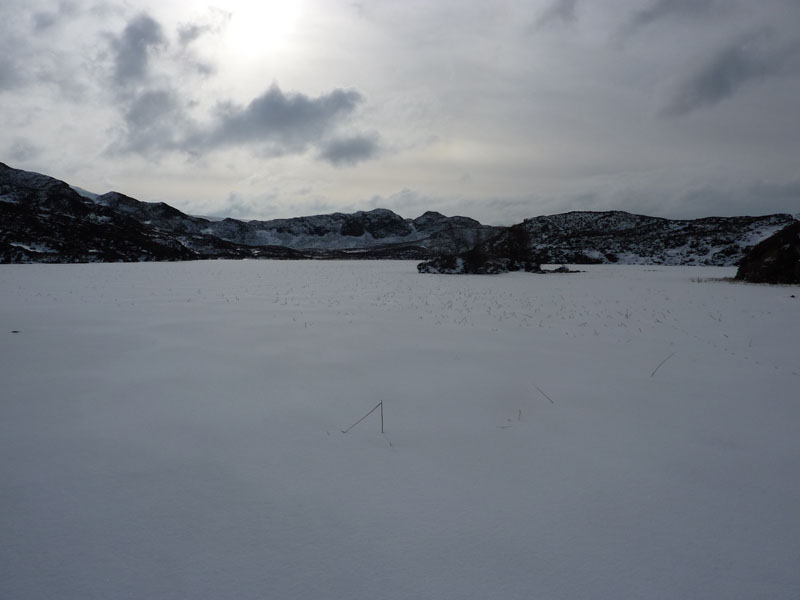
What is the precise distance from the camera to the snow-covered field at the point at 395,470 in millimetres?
2289

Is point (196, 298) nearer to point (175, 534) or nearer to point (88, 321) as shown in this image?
point (88, 321)

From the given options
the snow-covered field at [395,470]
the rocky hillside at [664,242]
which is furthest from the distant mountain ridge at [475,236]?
the snow-covered field at [395,470]

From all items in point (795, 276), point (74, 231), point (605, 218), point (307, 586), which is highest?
point (605, 218)

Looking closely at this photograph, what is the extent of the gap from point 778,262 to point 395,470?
2330cm

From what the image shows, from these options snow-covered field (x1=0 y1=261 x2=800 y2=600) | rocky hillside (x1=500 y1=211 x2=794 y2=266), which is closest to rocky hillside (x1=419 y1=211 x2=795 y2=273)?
rocky hillside (x1=500 y1=211 x2=794 y2=266)

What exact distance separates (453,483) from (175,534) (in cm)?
186

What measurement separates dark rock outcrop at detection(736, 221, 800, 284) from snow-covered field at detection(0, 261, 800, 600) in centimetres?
1512

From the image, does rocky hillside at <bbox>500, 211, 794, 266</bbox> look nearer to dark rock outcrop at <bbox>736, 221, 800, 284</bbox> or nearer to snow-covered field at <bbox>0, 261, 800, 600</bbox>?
dark rock outcrop at <bbox>736, 221, 800, 284</bbox>

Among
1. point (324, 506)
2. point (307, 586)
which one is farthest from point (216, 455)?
point (307, 586)

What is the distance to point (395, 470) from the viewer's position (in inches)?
131

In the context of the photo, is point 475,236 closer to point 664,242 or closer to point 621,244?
point 621,244

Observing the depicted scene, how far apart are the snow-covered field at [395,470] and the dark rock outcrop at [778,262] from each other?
15.1 m

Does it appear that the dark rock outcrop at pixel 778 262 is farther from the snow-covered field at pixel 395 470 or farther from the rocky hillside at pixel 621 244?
the snow-covered field at pixel 395 470

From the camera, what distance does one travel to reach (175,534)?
100 inches
